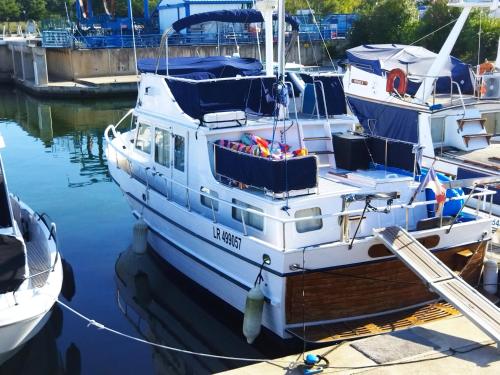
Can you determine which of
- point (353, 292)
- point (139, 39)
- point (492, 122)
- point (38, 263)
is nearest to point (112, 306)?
point (38, 263)

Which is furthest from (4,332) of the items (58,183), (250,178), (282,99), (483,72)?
(483,72)

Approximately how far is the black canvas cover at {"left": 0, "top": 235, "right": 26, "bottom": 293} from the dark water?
5.07 ft

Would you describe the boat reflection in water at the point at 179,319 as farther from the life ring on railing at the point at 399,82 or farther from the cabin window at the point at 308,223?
the life ring on railing at the point at 399,82

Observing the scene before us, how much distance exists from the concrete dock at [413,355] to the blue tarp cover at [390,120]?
7.74 m

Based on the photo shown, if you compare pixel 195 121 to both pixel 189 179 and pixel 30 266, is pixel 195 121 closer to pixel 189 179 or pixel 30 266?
pixel 189 179

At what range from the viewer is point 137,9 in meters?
72.9

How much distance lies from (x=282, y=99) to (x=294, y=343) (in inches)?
174

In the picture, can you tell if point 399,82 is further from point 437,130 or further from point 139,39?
point 139,39

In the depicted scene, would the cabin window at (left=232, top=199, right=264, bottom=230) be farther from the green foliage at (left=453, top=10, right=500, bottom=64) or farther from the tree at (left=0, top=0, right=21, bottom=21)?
the tree at (left=0, top=0, right=21, bottom=21)

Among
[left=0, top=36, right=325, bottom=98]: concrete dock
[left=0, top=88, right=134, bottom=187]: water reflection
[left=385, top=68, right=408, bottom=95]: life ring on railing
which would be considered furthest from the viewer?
[left=0, top=36, right=325, bottom=98]: concrete dock

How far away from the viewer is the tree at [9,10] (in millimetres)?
75375

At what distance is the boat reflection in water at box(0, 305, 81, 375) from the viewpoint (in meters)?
9.94

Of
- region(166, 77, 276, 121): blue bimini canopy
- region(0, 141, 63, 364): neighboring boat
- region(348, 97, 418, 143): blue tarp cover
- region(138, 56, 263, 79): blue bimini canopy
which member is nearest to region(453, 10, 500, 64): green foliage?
region(348, 97, 418, 143): blue tarp cover

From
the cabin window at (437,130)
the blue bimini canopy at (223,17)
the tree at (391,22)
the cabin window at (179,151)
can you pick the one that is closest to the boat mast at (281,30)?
the cabin window at (179,151)
